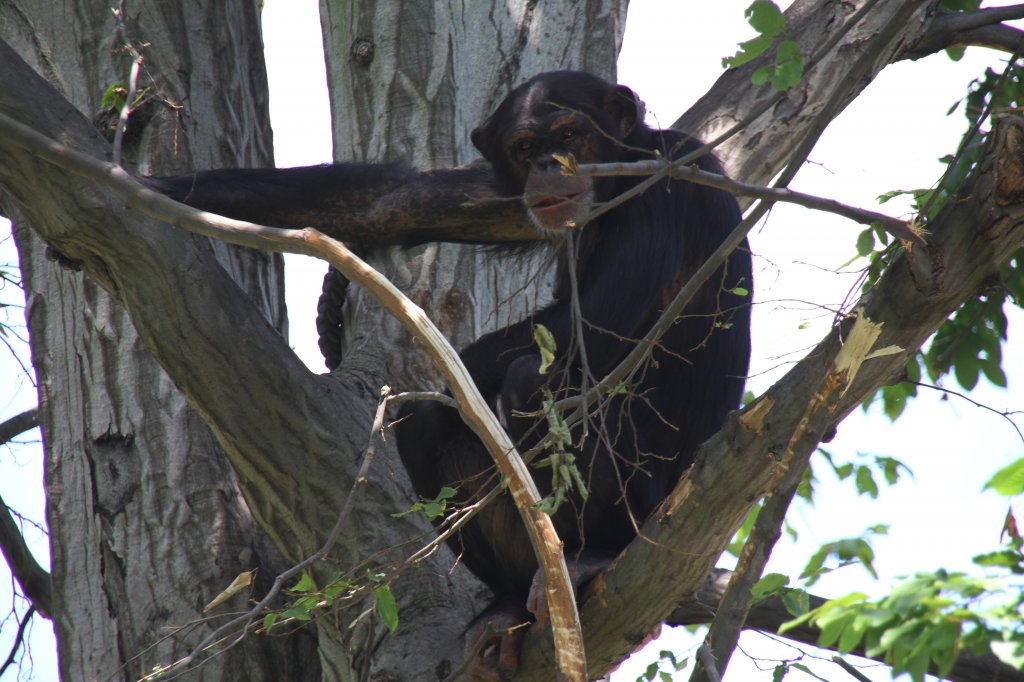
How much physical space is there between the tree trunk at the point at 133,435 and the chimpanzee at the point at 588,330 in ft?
1.73

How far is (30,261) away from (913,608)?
383 centimetres

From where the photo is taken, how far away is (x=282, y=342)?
3.55 metres

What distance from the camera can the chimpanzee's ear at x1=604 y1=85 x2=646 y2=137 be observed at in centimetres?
461

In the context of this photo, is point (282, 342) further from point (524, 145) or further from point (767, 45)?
point (767, 45)

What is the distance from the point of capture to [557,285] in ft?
15.4

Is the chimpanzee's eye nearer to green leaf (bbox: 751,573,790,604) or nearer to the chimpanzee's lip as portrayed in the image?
the chimpanzee's lip

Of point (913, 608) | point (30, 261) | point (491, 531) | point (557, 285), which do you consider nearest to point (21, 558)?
point (30, 261)

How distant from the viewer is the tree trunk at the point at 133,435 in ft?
13.2

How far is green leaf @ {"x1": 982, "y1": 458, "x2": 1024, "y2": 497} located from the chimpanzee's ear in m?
3.08

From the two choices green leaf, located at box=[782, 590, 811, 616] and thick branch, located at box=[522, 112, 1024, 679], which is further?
green leaf, located at box=[782, 590, 811, 616]

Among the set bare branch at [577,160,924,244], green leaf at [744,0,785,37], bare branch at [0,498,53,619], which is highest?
green leaf at [744,0,785,37]

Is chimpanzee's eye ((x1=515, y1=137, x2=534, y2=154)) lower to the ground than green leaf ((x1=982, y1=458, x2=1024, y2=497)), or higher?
higher

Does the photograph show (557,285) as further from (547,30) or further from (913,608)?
(913,608)

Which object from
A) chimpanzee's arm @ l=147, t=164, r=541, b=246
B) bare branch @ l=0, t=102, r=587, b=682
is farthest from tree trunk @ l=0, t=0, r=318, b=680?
bare branch @ l=0, t=102, r=587, b=682
